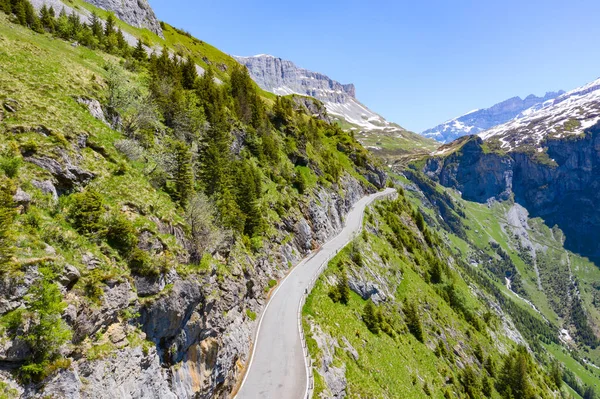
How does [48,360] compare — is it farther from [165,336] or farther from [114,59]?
[114,59]

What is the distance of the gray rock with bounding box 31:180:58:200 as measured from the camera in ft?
49.6

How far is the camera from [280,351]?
2511 centimetres

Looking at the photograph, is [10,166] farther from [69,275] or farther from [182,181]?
[182,181]

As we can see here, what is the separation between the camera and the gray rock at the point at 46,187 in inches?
596

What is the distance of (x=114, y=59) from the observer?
128 ft

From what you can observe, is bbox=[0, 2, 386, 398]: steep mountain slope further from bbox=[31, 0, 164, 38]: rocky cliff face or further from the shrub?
bbox=[31, 0, 164, 38]: rocky cliff face

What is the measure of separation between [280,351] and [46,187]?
1974 cm

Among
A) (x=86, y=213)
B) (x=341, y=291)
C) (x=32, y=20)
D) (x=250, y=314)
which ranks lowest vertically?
(x=341, y=291)

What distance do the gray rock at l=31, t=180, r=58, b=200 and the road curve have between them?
670 inches

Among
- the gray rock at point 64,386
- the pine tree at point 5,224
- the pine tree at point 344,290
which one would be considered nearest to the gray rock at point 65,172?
the pine tree at point 5,224

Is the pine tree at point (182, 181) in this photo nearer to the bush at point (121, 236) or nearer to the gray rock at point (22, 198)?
the bush at point (121, 236)

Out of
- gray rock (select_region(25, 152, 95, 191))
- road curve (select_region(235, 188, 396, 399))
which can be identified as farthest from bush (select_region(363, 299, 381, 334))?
gray rock (select_region(25, 152, 95, 191))

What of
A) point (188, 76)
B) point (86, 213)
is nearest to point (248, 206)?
point (86, 213)

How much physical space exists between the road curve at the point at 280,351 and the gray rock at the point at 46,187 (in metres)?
17.0
